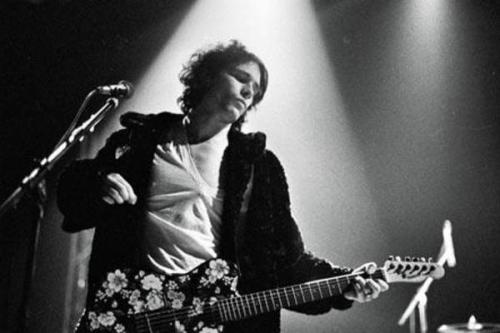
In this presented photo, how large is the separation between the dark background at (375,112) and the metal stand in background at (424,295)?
5cm

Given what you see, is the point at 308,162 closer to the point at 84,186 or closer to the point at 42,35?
the point at 84,186

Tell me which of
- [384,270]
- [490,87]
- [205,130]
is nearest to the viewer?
[384,270]

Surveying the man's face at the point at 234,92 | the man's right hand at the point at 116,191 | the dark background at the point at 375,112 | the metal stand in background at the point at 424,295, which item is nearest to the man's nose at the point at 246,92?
the man's face at the point at 234,92

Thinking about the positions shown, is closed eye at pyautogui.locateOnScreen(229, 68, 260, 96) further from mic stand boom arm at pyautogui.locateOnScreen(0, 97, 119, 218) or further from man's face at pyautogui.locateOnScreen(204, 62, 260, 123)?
mic stand boom arm at pyautogui.locateOnScreen(0, 97, 119, 218)

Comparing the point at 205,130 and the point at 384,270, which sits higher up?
the point at 205,130

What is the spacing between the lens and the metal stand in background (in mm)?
2812

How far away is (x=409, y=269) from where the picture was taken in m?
2.55

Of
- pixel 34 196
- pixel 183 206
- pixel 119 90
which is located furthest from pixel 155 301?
pixel 119 90

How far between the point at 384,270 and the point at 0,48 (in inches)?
88.6

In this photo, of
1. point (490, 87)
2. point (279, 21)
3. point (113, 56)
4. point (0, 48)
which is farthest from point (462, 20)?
point (0, 48)

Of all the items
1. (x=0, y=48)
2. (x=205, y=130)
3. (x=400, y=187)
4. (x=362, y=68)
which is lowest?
(x=400, y=187)

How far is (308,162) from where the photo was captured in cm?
291

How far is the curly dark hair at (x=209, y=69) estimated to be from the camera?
285 cm

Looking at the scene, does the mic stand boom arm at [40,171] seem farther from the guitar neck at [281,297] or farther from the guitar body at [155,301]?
the guitar neck at [281,297]
